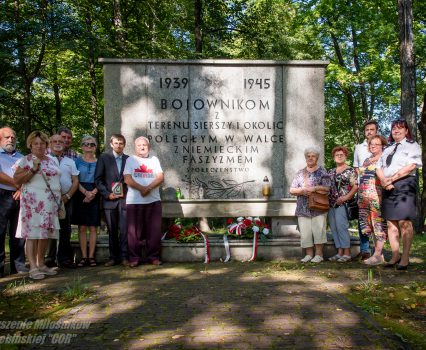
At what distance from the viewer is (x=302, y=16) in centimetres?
1938

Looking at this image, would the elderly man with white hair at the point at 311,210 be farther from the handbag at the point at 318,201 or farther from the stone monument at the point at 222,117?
the stone monument at the point at 222,117

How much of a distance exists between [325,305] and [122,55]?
1179cm

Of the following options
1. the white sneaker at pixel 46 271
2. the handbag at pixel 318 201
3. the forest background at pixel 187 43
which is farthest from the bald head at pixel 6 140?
the forest background at pixel 187 43

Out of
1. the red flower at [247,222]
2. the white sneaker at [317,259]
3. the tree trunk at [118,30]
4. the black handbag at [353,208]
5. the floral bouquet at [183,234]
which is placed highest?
the tree trunk at [118,30]

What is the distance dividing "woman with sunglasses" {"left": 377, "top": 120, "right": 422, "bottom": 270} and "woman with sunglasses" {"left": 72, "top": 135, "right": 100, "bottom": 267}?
165 inches

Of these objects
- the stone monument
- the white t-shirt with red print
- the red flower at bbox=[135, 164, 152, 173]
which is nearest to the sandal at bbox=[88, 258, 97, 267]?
the white t-shirt with red print

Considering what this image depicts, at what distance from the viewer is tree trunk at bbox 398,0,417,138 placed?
935 centimetres

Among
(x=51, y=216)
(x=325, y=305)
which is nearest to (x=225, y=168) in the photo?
(x=51, y=216)

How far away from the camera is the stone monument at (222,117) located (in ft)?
24.1

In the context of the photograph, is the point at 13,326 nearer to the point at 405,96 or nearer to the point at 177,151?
the point at 177,151

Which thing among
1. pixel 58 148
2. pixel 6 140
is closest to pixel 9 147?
pixel 6 140

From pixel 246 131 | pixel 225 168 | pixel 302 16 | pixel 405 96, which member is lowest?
pixel 225 168

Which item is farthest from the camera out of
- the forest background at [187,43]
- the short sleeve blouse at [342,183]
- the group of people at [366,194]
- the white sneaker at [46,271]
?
the forest background at [187,43]

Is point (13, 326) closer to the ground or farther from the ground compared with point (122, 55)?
closer to the ground
